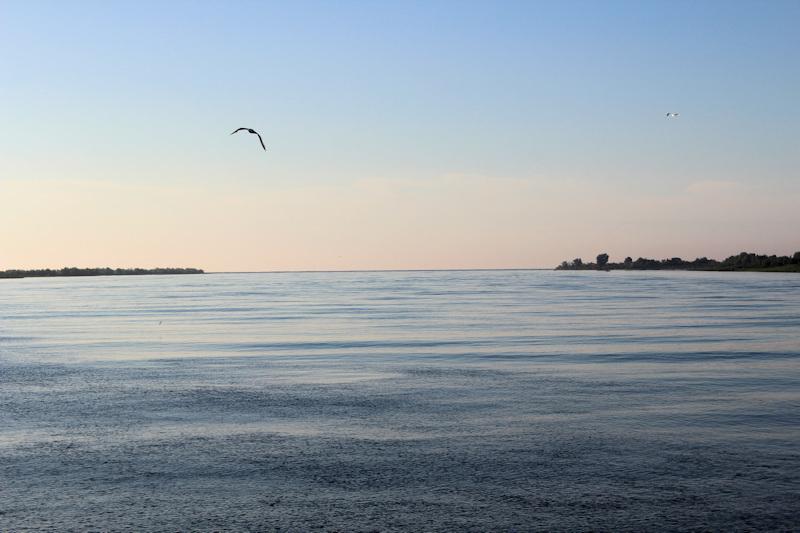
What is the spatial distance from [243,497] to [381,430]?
3939 millimetres

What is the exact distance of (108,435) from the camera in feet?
40.7

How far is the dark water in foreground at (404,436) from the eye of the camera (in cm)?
843

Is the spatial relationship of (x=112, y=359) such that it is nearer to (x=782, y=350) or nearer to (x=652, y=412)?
(x=652, y=412)

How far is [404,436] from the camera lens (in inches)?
478

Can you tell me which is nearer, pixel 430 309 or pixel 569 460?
pixel 569 460

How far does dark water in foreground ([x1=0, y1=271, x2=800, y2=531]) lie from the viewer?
8430mm

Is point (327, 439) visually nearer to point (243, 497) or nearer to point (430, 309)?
point (243, 497)

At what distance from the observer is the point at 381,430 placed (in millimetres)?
12617

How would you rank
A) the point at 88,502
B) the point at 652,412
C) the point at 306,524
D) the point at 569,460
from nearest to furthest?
the point at 306,524 < the point at 88,502 < the point at 569,460 < the point at 652,412

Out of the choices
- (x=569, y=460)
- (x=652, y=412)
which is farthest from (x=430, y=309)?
(x=569, y=460)

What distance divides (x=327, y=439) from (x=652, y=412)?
5.94 m

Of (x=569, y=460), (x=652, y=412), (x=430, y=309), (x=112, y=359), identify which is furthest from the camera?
(x=430, y=309)

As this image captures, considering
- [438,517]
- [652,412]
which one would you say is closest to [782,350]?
[652,412]

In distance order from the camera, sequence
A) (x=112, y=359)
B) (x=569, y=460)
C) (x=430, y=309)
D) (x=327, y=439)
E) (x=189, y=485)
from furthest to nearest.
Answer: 1. (x=430, y=309)
2. (x=112, y=359)
3. (x=327, y=439)
4. (x=569, y=460)
5. (x=189, y=485)
